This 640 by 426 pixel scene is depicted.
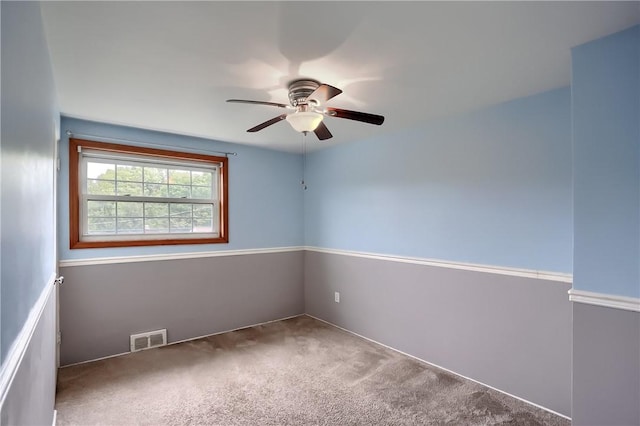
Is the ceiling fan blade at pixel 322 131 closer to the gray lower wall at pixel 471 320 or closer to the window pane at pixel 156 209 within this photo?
the gray lower wall at pixel 471 320

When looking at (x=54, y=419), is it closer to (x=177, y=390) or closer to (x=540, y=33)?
(x=177, y=390)

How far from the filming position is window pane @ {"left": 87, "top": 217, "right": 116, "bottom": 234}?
121 inches

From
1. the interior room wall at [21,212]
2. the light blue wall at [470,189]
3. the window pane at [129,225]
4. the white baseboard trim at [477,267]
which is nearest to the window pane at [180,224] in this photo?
the window pane at [129,225]

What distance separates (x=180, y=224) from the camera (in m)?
3.59

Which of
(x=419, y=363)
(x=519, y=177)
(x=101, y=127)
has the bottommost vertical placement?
(x=419, y=363)

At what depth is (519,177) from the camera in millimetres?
2451

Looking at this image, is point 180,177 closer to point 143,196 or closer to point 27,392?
point 143,196

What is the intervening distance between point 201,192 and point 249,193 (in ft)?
1.88

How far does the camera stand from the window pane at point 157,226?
134 inches

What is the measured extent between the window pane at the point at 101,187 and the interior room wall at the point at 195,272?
0.73 feet

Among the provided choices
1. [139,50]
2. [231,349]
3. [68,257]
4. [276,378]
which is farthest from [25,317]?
[231,349]

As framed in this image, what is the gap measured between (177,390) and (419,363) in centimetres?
211

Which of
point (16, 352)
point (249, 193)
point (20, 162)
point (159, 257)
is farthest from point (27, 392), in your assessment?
point (249, 193)

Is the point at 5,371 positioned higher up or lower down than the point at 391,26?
lower down
